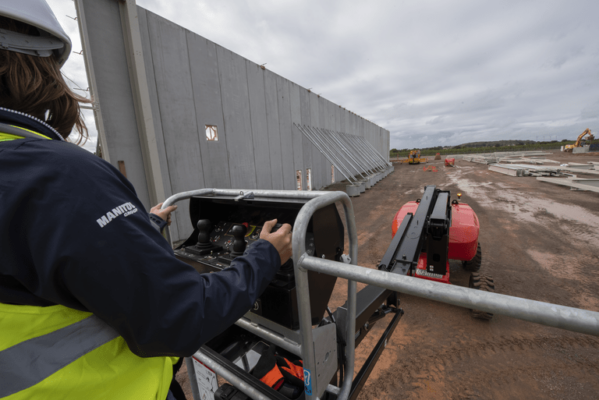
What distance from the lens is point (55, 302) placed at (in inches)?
23.4

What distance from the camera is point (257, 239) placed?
60.7 inches

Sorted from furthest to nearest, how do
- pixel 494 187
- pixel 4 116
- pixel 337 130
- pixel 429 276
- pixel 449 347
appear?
pixel 337 130
pixel 494 187
pixel 429 276
pixel 449 347
pixel 4 116

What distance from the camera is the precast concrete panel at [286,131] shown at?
9180 millimetres

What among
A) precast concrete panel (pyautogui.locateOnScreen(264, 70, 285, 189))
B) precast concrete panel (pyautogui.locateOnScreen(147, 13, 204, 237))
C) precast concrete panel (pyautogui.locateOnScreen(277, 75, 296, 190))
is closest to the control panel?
precast concrete panel (pyautogui.locateOnScreen(147, 13, 204, 237))

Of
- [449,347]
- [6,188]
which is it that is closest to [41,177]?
[6,188]

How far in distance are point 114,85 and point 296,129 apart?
666 cm

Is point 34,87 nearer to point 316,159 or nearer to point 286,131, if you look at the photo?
point 286,131

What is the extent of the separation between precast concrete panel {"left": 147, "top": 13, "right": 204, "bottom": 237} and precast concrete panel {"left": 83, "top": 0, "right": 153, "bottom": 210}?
1.85ft

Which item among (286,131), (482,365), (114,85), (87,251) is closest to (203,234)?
(87,251)

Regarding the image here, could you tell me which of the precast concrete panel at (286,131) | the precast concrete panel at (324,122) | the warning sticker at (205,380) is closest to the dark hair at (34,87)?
the warning sticker at (205,380)

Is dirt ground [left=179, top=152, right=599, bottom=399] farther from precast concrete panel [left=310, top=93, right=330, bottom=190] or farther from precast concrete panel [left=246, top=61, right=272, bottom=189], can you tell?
precast concrete panel [left=310, top=93, right=330, bottom=190]

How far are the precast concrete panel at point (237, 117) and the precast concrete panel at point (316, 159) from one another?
13.5 feet

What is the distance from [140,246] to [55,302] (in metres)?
0.24

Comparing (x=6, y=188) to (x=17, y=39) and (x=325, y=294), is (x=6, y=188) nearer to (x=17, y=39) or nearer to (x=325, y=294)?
(x=17, y=39)
